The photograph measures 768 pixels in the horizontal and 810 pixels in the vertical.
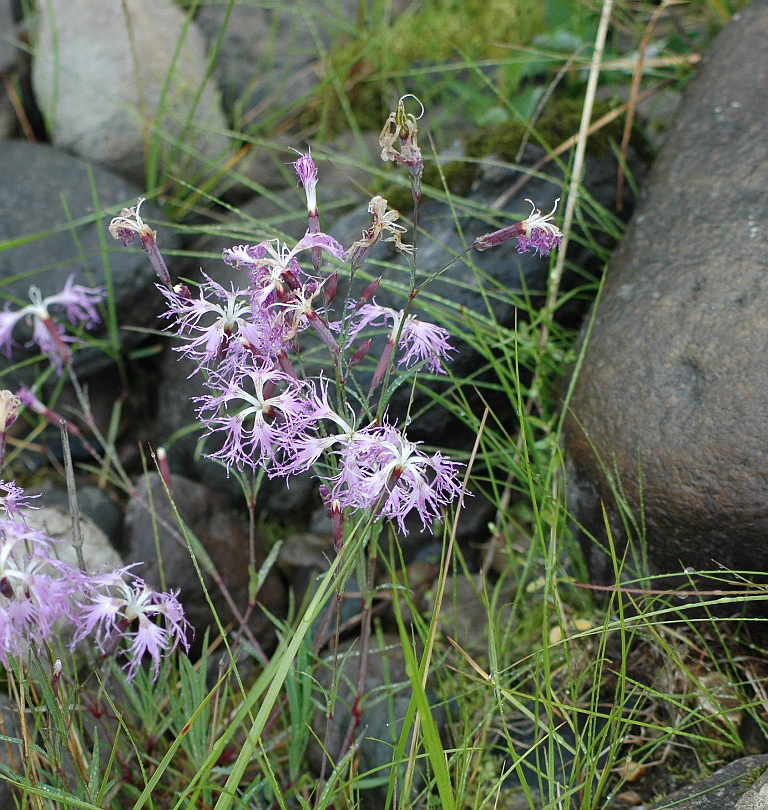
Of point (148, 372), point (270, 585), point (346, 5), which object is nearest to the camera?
point (270, 585)

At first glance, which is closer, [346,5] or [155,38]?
[155,38]

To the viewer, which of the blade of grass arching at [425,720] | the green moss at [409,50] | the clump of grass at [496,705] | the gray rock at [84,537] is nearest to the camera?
the blade of grass arching at [425,720]

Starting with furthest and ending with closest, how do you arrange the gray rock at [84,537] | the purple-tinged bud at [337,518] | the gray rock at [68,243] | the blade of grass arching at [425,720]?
1. the gray rock at [68,243]
2. the gray rock at [84,537]
3. the purple-tinged bud at [337,518]
4. the blade of grass arching at [425,720]

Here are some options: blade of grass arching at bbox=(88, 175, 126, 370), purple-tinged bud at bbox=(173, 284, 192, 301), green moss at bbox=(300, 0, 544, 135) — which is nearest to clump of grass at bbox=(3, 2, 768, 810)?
purple-tinged bud at bbox=(173, 284, 192, 301)

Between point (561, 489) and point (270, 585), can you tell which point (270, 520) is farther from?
point (561, 489)

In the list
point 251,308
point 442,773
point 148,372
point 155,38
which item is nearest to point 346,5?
point 155,38

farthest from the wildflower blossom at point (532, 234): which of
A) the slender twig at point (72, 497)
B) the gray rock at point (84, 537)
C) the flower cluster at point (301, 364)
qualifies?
the gray rock at point (84, 537)

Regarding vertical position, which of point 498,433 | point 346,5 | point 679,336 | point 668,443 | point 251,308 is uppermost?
point 346,5

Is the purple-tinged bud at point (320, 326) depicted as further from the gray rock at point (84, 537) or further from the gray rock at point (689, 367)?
the gray rock at point (84, 537)
